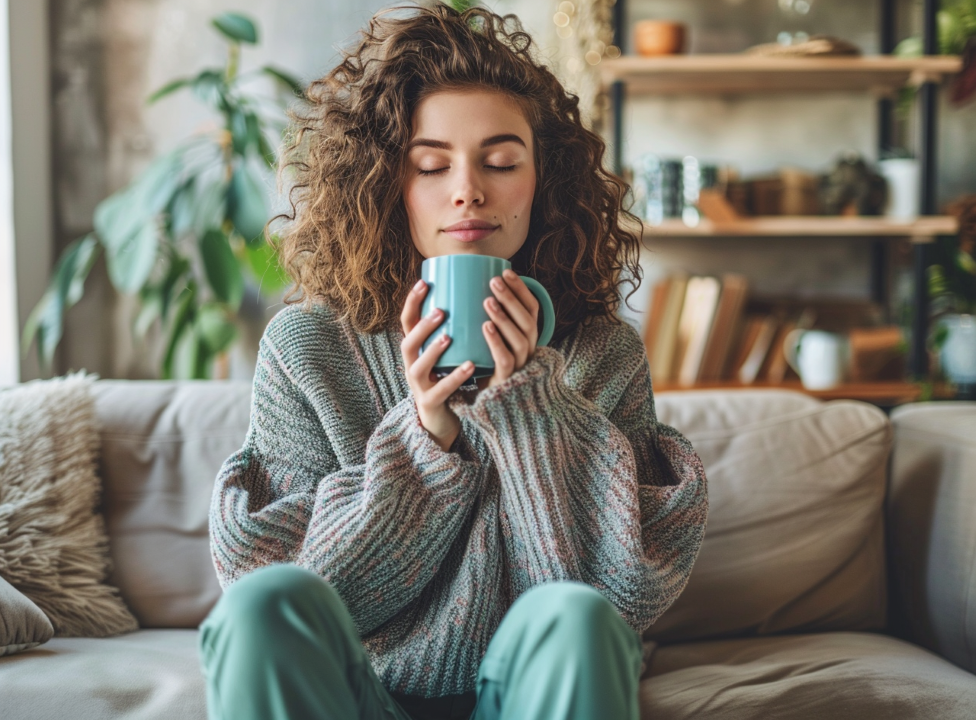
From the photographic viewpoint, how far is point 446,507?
34.1 inches

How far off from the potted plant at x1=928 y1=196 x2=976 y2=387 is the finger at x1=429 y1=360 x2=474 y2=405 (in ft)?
5.67

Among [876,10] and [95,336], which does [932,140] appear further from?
[95,336]

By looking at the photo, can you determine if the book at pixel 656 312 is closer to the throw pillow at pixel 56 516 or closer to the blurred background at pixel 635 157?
the blurred background at pixel 635 157

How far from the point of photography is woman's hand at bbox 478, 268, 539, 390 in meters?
0.77

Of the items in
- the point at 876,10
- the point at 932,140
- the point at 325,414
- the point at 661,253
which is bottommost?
the point at 325,414

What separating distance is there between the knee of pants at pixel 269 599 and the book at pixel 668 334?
163cm

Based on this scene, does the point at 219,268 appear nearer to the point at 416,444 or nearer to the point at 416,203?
the point at 416,203

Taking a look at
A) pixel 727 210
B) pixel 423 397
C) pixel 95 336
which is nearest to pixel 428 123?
pixel 423 397

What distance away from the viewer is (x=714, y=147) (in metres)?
2.37

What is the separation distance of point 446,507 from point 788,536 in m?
0.68

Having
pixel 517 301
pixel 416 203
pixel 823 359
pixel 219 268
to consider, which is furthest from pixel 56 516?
pixel 823 359

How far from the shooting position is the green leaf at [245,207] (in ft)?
6.68

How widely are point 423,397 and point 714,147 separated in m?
1.84

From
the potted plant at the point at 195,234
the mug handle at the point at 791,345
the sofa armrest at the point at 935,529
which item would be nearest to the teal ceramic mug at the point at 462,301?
the sofa armrest at the point at 935,529
